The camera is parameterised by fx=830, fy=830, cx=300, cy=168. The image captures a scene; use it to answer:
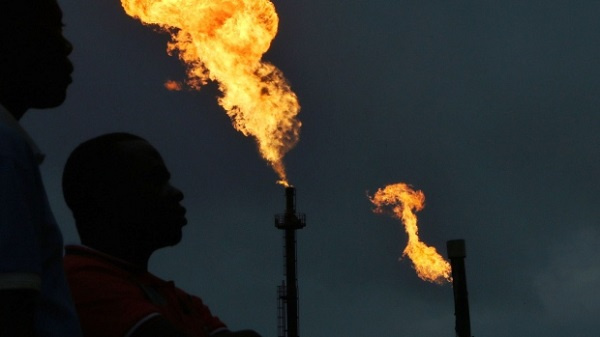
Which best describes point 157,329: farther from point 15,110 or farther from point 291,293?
point 291,293

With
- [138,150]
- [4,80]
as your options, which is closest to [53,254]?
[4,80]

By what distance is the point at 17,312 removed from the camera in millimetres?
1561

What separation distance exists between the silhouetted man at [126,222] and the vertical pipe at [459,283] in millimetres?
11984

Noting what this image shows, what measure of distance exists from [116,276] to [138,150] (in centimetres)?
56

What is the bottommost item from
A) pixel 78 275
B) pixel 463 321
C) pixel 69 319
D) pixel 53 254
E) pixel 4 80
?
pixel 69 319

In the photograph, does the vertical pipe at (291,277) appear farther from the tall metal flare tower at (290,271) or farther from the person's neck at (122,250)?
the person's neck at (122,250)

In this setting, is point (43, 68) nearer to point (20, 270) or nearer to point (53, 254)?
point (53, 254)

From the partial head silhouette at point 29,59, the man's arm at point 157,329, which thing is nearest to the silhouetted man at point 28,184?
the partial head silhouette at point 29,59

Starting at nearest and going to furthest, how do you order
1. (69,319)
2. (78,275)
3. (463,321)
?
(69,319) → (78,275) → (463,321)

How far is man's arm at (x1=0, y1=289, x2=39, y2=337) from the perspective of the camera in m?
1.52

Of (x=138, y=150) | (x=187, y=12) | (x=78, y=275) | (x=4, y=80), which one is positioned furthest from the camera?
(x=187, y=12)

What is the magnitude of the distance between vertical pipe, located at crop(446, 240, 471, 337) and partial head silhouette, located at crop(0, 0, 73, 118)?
42.8 ft

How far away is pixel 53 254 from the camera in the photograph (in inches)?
71.2

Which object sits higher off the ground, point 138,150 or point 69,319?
point 138,150
